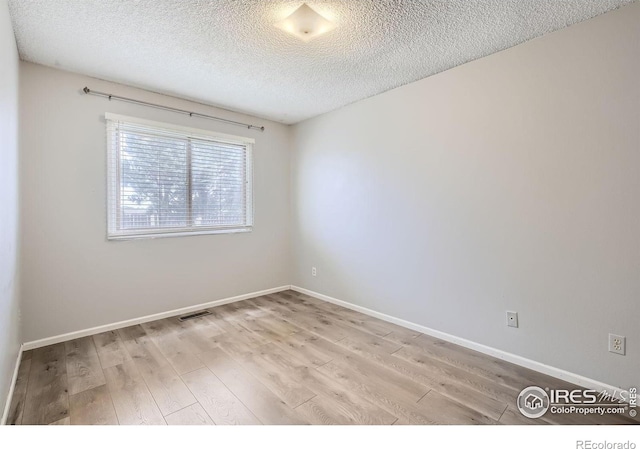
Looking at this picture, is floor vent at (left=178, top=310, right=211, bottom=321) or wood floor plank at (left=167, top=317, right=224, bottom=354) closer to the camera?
wood floor plank at (left=167, top=317, right=224, bottom=354)

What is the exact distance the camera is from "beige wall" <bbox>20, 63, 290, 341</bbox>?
257 cm

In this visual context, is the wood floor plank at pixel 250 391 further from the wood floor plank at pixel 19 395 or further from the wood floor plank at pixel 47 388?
the wood floor plank at pixel 19 395

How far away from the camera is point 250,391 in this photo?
198 centimetres

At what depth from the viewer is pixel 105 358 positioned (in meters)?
2.42

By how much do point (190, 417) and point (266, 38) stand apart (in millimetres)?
2541

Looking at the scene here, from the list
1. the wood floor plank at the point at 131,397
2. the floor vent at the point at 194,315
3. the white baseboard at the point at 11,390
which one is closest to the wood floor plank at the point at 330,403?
the wood floor plank at the point at 131,397

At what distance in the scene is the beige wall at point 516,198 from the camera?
189cm

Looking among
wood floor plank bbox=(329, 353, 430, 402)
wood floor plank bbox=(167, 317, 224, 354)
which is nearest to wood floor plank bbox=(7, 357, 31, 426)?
wood floor plank bbox=(167, 317, 224, 354)

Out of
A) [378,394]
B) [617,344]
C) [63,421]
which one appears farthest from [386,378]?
[63,421]

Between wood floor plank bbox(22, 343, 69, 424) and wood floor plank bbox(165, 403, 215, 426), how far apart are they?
0.62m

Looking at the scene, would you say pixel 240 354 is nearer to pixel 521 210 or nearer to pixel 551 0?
pixel 521 210

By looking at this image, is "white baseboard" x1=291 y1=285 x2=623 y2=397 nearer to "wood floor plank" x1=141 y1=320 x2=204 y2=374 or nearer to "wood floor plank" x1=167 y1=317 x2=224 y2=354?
"wood floor plank" x1=167 y1=317 x2=224 y2=354

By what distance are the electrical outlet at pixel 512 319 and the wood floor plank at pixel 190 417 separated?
222cm

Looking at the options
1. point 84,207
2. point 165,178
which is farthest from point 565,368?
point 84,207
